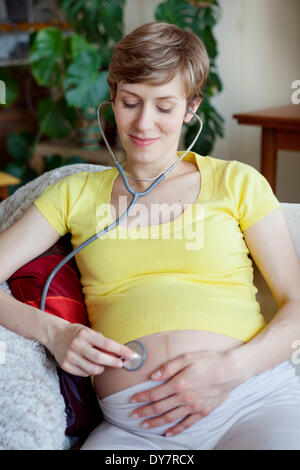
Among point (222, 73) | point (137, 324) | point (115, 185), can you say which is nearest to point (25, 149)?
point (222, 73)

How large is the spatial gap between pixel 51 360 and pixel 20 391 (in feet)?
0.44

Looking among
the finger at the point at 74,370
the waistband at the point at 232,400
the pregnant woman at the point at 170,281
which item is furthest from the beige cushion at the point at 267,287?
the finger at the point at 74,370

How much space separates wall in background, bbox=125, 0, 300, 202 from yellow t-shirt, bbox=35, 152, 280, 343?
70.5 inches

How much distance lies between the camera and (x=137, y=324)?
988 mm

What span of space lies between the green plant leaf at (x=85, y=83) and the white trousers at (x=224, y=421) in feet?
6.33

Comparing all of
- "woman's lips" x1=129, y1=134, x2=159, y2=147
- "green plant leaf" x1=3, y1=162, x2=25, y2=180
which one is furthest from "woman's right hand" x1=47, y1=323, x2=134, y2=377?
"green plant leaf" x1=3, y1=162, x2=25, y2=180

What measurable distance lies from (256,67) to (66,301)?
84.4 inches

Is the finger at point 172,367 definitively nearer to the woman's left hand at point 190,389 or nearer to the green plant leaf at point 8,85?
the woman's left hand at point 190,389

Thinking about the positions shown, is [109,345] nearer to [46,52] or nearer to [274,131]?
[274,131]

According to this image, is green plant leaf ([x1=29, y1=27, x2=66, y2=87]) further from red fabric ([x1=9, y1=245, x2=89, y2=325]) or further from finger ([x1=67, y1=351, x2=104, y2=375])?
finger ([x1=67, y1=351, x2=104, y2=375])

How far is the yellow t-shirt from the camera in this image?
99 cm

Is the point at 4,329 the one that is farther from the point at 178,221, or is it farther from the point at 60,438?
the point at 178,221

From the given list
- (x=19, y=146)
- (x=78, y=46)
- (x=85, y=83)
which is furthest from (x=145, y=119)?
(x=19, y=146)

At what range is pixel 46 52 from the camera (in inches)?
108
